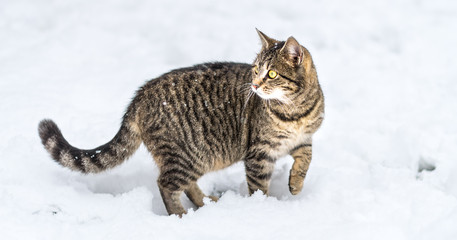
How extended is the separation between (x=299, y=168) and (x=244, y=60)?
8.06 ft

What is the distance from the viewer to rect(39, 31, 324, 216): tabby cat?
325cm

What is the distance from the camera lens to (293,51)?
3.16 meters

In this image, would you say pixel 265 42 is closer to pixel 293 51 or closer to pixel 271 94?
pixel 293 51

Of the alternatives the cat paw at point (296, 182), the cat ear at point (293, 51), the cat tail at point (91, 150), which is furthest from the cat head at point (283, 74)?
the cat tail at point (91, 150)

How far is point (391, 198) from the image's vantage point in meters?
3.27

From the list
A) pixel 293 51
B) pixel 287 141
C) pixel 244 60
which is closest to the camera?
pixel 293 51

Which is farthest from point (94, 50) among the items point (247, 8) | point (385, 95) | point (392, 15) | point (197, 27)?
point (392, 15)

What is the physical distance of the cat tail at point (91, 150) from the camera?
329cm

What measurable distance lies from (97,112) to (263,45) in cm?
186

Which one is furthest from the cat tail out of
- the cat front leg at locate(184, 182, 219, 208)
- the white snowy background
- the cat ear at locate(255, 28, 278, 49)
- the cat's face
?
the cat ear at locate(255, 28, 278, 49)

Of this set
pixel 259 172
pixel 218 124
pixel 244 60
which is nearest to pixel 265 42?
pixel 218 124

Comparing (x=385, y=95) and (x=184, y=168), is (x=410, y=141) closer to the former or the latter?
(x=385, y=95)

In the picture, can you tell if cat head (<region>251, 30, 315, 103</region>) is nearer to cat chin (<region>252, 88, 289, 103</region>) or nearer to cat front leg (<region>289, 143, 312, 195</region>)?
cat chin (<region>252, 88, 289, 103</region>)

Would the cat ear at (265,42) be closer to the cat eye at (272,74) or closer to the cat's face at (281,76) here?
the cat's face at (281,76)
